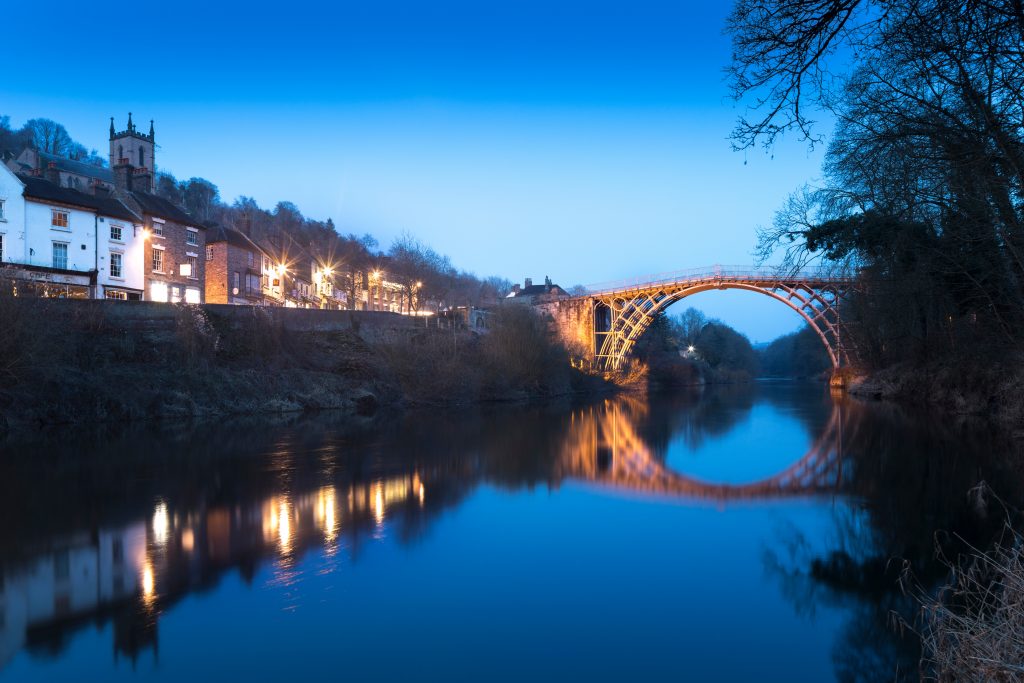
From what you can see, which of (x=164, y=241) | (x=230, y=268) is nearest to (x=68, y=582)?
(x=164, y=241)

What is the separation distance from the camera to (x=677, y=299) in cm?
5538

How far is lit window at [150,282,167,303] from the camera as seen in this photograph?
125ft

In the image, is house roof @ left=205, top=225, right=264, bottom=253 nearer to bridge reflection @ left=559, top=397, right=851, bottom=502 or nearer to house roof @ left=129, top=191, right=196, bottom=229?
house roof @ left=129, top=191, right=196, bottom=229

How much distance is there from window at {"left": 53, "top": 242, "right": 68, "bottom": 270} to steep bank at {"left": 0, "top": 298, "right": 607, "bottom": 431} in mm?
7942

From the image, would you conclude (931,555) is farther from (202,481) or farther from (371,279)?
(371,279)

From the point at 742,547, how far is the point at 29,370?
23524mm

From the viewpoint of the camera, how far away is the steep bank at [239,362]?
2267cm

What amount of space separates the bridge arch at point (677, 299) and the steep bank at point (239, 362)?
1345 cm

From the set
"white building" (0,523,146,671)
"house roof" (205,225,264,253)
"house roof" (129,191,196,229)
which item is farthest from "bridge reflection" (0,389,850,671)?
"house roof" (205,225,264,253)

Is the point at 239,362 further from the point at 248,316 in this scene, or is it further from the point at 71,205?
the point at 71,205

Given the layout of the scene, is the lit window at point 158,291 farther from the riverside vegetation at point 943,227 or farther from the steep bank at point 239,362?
the riverside vegetation at point 943,227

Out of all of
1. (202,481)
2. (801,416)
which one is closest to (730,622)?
(202,481)

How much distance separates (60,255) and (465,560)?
34.1 meters

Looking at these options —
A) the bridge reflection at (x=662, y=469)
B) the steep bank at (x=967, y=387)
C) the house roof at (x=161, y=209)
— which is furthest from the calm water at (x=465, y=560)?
the house roof at (x=161, y=209)
